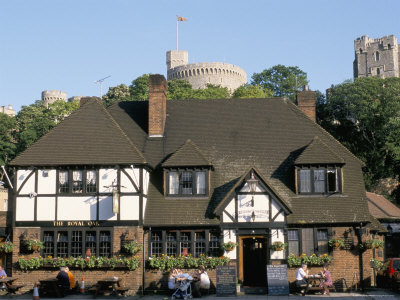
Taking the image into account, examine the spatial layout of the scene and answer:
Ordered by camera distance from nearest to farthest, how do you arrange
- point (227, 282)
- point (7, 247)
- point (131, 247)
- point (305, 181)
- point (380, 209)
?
point (227, 282) → point (131, 247) → point (7, 247) → point (305, 181) → point (380, 209)

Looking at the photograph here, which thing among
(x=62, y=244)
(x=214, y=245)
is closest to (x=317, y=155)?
(x=214, y=245)

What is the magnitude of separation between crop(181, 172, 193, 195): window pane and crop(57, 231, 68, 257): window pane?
5.43 metres

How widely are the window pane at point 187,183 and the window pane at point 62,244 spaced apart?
5.43 meters

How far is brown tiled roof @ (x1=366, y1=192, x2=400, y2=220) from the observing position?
35.5m

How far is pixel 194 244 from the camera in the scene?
2448cm

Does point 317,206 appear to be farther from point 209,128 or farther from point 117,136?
point 117,136

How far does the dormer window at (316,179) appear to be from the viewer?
25047 mm

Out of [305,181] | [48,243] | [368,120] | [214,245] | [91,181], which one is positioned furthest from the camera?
[368,120]

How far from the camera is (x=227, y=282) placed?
2247 cm

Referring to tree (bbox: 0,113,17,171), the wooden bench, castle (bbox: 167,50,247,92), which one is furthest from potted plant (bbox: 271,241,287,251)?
castle (bbox: 167,50,247,92)

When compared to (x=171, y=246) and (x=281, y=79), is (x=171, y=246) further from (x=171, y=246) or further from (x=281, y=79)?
(x=281, y=79)

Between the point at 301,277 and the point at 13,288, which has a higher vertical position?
the point at 301,277

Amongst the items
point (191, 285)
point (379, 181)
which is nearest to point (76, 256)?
point (191, 285)

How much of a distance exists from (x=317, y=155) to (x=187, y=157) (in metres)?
5.69
